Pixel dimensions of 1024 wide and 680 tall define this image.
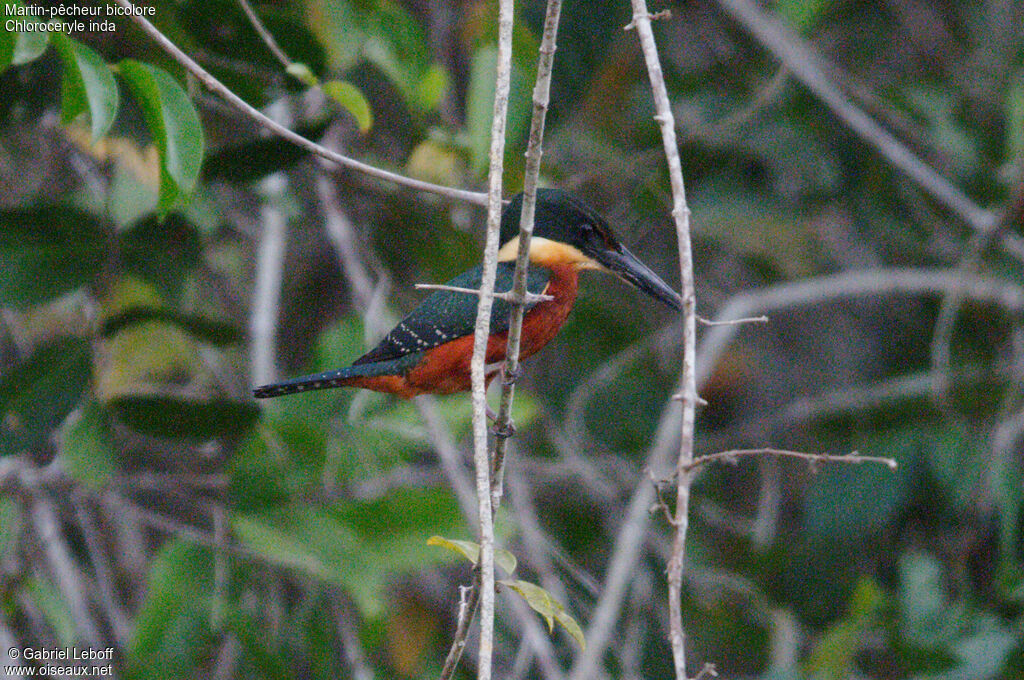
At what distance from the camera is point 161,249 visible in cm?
322

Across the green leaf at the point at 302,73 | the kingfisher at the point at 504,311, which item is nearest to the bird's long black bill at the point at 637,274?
the kingfisher at the point at 504,311

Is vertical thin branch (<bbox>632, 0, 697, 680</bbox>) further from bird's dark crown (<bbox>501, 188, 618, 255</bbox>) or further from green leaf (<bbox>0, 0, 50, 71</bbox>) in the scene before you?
green leaf (<bbox>0, 0, 50, 71</bbox>)

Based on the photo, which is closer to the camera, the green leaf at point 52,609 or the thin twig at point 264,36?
the thin twig at point 264,36

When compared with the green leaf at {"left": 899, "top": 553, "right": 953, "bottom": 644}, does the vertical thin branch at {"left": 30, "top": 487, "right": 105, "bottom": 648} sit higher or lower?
higher

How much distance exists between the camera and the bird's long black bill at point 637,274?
275 centimetres

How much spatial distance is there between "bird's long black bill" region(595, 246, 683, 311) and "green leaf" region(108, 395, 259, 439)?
105cm

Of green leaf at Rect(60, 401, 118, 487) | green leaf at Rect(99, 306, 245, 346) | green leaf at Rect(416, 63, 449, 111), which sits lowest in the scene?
green leaf at Rect(60, 401, 118, 487)

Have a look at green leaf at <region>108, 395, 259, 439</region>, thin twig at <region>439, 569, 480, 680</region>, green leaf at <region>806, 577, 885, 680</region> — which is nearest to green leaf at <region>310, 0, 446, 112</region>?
green leaf at <region>108, 395, 259, 439</region>

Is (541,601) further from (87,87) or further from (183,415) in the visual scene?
(183,415)

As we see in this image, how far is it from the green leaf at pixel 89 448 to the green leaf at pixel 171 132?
112 cm

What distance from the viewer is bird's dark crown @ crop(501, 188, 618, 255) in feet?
9.23

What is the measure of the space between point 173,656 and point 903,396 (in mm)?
A: 2941

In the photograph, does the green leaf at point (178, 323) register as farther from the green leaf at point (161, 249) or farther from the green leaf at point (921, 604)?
the green leaf at point (921, 604)

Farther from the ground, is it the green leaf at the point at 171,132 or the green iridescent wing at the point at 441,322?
the green leaf at the point at 171,132
